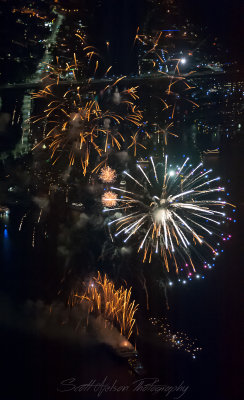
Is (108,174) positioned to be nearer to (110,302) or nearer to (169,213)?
(169,213)

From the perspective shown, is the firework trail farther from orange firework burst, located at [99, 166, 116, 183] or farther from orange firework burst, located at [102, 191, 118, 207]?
orange firework burst, located at [99, 166, 116, 183]

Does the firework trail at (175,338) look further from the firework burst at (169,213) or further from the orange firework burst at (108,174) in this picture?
the orange firework burst at (108,174)

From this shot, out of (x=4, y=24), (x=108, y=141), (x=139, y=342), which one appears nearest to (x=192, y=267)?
(x=139, y=342)

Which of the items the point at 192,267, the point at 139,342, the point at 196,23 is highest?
the point at 196,23

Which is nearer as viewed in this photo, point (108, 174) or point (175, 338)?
point (175, 338)

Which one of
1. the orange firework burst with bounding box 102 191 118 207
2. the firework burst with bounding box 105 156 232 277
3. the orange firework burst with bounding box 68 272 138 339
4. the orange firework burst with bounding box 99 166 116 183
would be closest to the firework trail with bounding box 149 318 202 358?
the orange firework burst with bounding box 68 272 138 339

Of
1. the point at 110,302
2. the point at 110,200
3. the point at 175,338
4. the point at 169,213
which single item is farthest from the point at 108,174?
the point at 175,338

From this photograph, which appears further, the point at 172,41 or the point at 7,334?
the point at 172,41

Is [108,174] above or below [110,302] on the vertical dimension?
above

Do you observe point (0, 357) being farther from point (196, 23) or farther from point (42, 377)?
point (196, 23)
